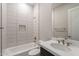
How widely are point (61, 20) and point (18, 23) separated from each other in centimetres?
126

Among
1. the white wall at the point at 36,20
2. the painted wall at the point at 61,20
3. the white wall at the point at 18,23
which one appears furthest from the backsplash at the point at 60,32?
the white wall at the point at 18,23

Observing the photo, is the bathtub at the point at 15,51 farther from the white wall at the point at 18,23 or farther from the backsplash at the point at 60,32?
the backsplash at the point at 60,32

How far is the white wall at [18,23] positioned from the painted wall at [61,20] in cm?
93

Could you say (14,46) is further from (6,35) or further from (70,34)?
(70,34)

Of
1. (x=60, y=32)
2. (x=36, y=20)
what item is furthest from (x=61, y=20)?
(x=36, y=20)

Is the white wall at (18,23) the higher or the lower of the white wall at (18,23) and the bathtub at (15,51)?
the higher

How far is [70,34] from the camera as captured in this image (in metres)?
1.41

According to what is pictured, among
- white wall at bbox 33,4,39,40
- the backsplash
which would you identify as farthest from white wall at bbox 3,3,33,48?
the backsplash

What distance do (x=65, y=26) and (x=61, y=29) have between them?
3.8 inches

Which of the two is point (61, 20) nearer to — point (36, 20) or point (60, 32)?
point (60, 32)

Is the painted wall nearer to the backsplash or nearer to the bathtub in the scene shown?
the backsplash

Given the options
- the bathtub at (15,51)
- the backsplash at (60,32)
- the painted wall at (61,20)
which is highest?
the painted wall at (61,20)

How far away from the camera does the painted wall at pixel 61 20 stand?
4.81ft

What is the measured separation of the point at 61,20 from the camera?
153 centimetres
